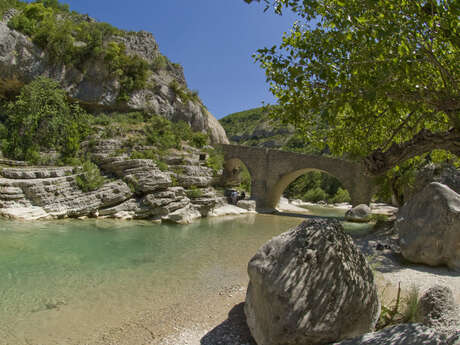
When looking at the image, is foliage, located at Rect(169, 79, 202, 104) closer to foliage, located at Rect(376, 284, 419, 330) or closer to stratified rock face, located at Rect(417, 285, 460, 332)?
foliage, located at Rect(376, 284, 419, 330)

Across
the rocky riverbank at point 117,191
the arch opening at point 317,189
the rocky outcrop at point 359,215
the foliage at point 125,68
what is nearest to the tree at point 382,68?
the rocky riverbank at point 117,191

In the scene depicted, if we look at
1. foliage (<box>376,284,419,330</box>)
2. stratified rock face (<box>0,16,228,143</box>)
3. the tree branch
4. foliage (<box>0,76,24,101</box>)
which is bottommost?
foliage (<box>376,284,419,330</box>)

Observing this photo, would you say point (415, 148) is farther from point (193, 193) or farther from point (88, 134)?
point (88, 134)

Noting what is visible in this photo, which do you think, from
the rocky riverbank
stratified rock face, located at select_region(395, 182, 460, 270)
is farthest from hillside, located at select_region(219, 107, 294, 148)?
stratified rock face, located at select_region(395, 182, 460, 270)

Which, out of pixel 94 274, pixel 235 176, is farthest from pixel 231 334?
pixel 235 176

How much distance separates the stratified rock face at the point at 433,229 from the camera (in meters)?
6.39

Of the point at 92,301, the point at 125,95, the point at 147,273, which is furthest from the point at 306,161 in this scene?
the point at 92,301

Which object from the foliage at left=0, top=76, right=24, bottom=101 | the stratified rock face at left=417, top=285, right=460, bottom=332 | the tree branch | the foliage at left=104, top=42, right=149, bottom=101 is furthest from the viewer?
the foliage at left=104, top=42, right=149, bottom=101

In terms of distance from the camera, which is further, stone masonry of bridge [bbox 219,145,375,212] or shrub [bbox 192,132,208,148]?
shrub [bbox 192,132,208,148]

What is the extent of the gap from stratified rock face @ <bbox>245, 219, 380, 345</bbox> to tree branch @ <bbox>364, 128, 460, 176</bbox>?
1205 mm

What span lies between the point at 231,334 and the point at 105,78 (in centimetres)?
2367

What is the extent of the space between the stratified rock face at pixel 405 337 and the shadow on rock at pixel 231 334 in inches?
65.5

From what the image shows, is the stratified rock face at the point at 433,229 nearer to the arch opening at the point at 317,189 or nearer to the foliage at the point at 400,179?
the foliage at the point at 400,179

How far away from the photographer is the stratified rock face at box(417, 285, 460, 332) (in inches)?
114
